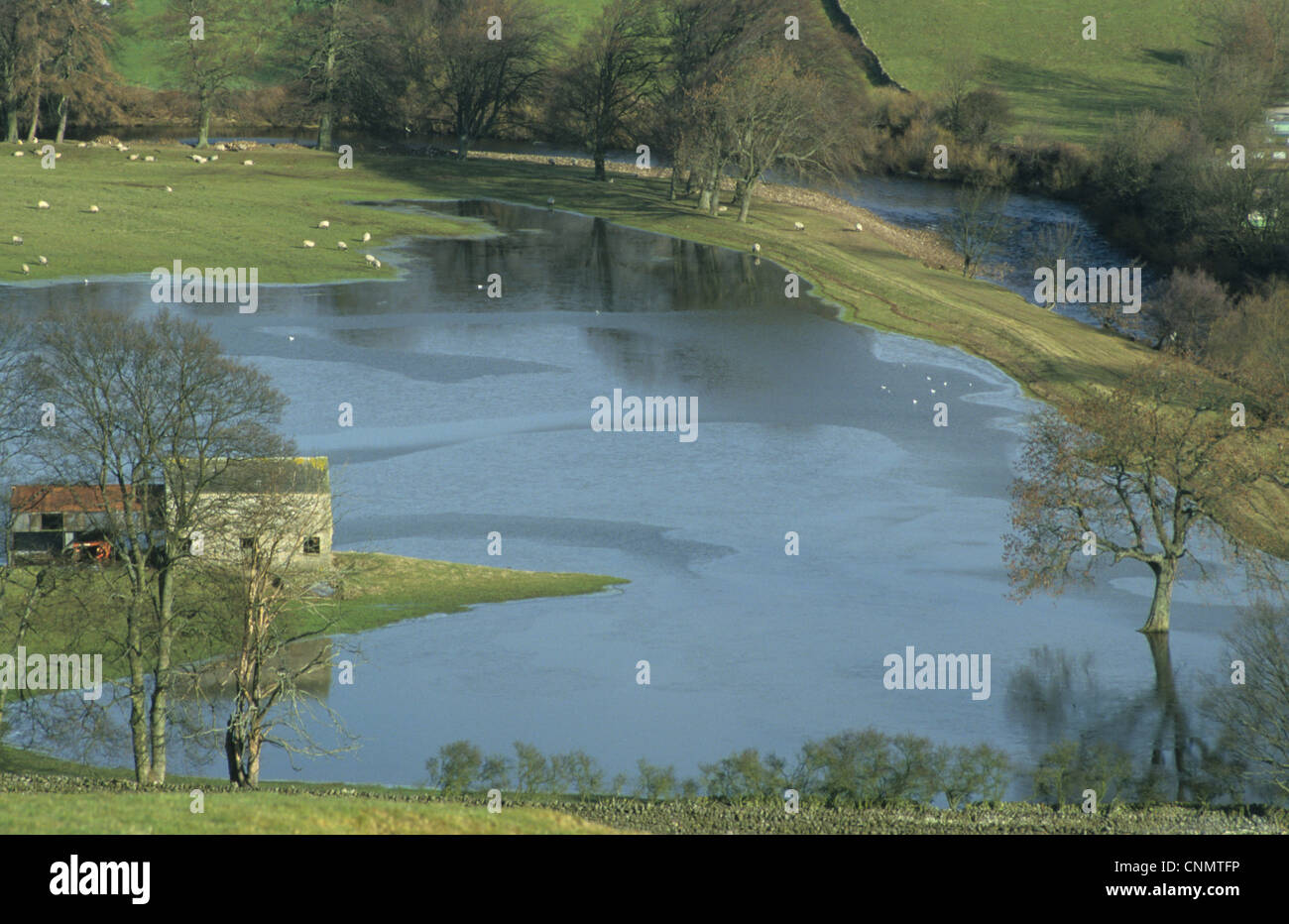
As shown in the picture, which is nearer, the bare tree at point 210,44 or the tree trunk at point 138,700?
the tree trunk at point 138,700

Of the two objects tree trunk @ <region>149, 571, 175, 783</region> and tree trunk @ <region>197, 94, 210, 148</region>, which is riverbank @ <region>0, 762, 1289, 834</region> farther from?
tree trunk @ <region>197, 94, 210, 148</region>

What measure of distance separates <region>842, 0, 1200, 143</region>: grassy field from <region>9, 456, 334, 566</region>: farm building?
10340 cm

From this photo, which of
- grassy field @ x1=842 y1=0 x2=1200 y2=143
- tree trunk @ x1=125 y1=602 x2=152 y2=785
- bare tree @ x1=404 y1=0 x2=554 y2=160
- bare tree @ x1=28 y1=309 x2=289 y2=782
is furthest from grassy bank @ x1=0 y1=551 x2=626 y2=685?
grassy field @ x1=842 y1=0 x2=1200 y2=143

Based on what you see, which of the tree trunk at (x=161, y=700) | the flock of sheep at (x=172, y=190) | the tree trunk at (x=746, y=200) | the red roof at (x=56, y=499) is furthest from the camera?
the tree trunk at (x=746, y=200)

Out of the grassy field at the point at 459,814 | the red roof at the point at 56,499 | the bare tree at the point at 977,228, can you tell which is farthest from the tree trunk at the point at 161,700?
the bare tree at the point at 977,228

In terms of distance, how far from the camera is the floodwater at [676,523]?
40.3 m

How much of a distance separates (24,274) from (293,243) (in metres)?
19.9

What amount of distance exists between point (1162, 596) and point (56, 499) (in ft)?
115

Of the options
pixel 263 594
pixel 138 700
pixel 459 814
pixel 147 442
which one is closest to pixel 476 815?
pixel 459 814

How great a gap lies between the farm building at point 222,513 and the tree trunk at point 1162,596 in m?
27.0

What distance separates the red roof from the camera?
39.3 metres

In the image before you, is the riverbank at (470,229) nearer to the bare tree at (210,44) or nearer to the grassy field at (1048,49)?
the bare tree at (210,44)

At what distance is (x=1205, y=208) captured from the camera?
101 meters

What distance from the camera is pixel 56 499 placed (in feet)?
142
